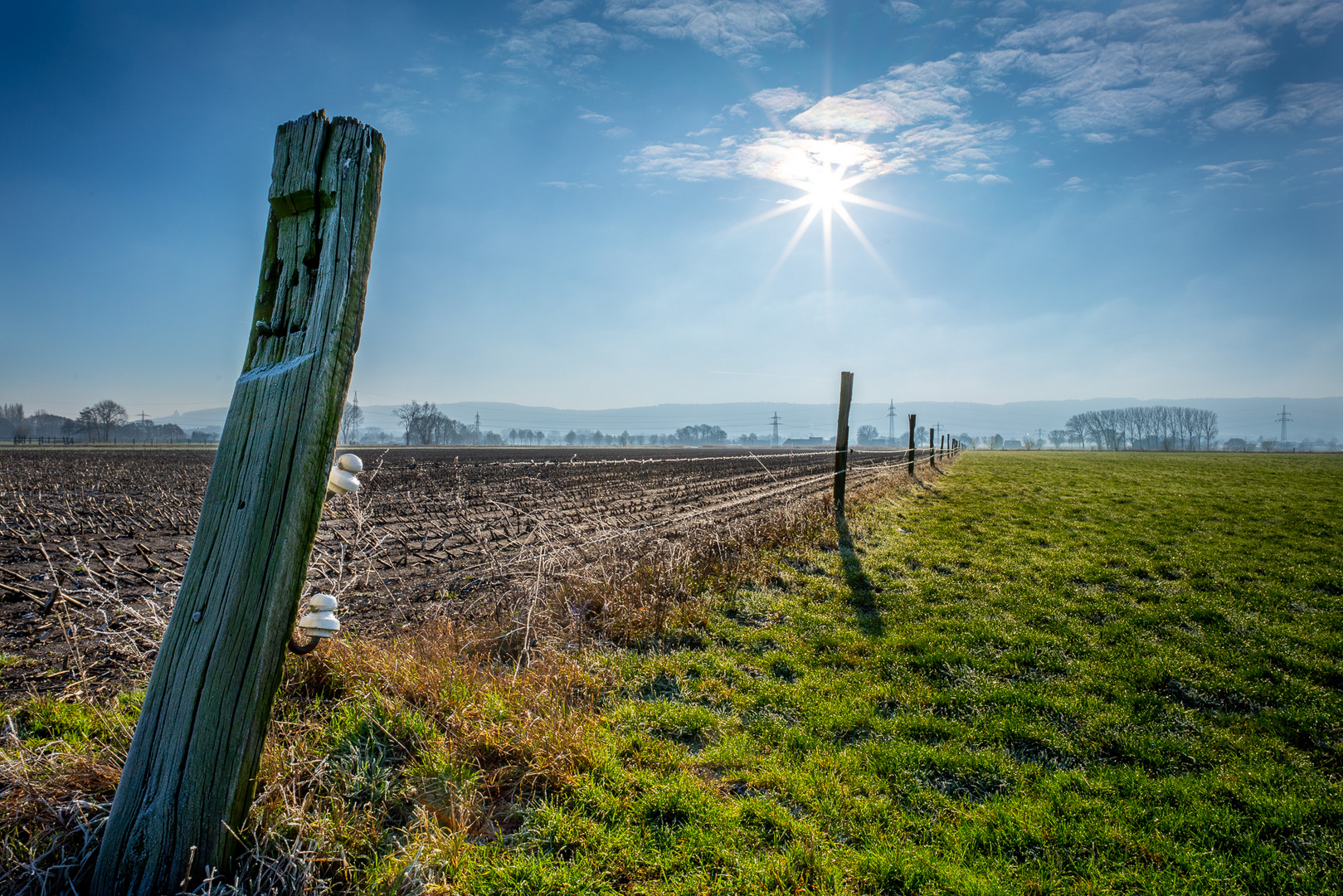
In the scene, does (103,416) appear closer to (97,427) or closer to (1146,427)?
(97,427)

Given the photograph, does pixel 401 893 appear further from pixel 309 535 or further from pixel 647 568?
pixel 647 568

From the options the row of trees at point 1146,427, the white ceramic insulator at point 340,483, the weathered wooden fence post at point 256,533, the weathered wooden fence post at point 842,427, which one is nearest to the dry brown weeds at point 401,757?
the weathered wooden fence post at point 256,533

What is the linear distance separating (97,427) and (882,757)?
15277 cm

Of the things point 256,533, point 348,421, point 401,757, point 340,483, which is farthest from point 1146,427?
point 256,533

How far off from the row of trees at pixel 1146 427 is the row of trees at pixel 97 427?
Result: 820ft

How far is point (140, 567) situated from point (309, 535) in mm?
8683

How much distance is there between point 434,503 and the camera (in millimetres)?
15094

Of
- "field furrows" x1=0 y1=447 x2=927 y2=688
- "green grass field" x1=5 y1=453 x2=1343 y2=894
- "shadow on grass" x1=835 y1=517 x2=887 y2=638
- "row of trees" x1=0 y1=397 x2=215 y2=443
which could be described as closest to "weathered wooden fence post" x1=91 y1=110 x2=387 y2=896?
"green grass field" x1=5 y1=453 x2=1343 y2=894

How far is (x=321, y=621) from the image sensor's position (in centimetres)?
204

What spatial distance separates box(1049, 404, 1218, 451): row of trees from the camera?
592 ft

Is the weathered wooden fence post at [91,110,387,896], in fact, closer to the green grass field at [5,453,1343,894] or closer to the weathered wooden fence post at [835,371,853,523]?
the green grass field at [5,453,1343,894]

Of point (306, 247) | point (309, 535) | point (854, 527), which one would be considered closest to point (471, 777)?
point (309, 535)

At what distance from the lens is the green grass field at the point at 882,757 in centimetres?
237

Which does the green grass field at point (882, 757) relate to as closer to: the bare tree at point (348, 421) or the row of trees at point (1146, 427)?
the bare tree at point (348, 421)
